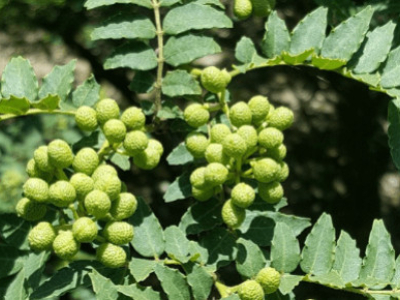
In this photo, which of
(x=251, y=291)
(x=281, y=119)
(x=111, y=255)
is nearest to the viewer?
(x=251, y=291)

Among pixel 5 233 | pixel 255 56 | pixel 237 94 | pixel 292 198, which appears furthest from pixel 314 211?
pixel 5 233

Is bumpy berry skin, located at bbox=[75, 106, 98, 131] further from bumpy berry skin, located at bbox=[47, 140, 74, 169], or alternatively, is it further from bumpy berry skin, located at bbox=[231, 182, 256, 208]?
bumpy berry skin, located at bbox=[231, 182, 256, 208]

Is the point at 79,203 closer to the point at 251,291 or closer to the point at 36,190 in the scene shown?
the point at 36,190

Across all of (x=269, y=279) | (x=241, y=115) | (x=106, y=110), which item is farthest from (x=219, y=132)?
(x=269, y=279)

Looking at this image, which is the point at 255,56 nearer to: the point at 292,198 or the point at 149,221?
the point at 149,221

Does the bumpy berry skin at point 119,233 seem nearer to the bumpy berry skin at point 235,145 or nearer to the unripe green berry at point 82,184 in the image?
the unripe green berry at point 82,184

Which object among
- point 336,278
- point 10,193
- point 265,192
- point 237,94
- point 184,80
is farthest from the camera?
point 237,94

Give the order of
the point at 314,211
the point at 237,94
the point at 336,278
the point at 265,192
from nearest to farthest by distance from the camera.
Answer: the point at 336,278
the point at 265,192
the point at 314,211
the point at 237,94
